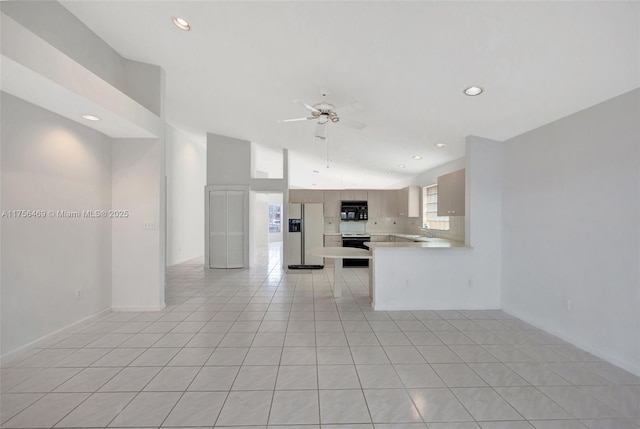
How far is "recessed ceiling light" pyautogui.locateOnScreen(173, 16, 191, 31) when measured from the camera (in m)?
2.62

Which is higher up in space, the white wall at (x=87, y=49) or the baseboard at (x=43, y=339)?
the white wall at (x=87, y=49)

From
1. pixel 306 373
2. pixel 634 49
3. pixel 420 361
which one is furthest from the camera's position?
pixel 420 361

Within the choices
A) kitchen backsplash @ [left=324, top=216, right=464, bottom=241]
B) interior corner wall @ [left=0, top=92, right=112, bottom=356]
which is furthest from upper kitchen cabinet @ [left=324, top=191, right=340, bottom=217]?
interior corner wall @ [left=0, top=92, right=112, bottom=356]

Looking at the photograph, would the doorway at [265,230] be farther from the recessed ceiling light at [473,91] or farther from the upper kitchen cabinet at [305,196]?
the recessed ceiling light at [473,91]

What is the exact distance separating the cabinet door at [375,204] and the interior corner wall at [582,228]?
422 cm

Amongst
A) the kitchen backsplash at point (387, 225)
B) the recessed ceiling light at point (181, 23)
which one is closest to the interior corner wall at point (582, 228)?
the kitchen backsplash at point (387, 225)

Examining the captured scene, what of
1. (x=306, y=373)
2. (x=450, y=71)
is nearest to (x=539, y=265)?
(x=450, y=71)

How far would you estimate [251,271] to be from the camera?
6.72 m

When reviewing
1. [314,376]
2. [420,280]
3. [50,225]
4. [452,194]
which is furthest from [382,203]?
[50,225]

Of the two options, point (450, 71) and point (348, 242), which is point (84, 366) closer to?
point (450, 71)

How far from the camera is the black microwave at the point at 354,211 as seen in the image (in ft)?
25.6

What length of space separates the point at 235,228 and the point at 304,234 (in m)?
1.76

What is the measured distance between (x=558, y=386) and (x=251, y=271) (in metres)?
5.76

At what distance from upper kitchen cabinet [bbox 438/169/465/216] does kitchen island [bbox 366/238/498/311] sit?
788 millimetres
